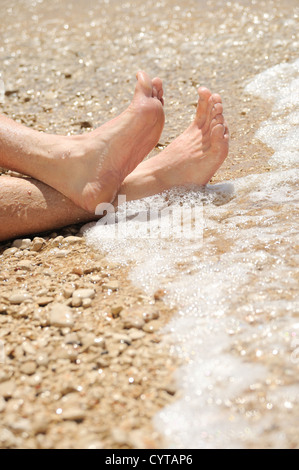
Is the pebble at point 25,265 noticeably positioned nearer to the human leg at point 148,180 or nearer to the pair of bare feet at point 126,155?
the human leg at point 148,180

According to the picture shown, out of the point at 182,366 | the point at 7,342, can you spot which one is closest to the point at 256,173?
the point at 182,366

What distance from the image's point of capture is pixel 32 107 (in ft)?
10.1

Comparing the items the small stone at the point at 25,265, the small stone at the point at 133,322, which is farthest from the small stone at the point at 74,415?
the small stone at the point at 25,265

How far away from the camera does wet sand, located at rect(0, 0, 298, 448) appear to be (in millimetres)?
1154

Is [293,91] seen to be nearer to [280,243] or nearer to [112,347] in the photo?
[280,243]

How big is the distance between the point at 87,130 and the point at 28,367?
1.78 meters

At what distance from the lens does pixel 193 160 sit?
2.06 meters

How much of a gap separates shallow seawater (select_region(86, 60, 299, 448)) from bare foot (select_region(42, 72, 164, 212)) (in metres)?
0.16

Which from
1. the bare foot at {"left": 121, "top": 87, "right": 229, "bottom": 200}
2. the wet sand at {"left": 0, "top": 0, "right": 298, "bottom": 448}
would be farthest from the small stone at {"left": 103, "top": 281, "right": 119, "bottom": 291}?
the bare foot at {"left": 121, "top": 87, "right": 229, "bottom": 200}

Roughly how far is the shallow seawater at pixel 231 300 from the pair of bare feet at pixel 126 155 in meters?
Answer: 0.10

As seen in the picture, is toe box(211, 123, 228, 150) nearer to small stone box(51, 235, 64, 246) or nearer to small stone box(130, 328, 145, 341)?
small stone box(51, 235, 64, 246)

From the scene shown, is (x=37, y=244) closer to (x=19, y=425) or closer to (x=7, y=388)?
(x=7, y=388)

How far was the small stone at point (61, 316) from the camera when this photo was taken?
139cm
